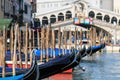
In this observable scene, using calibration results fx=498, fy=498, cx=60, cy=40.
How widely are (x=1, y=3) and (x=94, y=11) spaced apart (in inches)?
1069

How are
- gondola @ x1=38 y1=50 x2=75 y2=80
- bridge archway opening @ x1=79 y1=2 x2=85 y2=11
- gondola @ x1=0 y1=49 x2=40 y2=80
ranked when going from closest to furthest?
gondola @ x1=0 y1=49 x2=40 y2=80, gondola @ x1=38 y1=50 x2=75 y2=80, bridge archway opening @ x1=79 y1=2 x2=85 y2=11

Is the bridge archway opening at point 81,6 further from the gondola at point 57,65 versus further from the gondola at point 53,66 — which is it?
the gondola at point 53,66

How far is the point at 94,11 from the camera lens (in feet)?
152

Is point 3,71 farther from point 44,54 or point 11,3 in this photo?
point 11,3

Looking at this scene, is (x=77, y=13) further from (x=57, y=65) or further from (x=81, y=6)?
(x=57, y=65)

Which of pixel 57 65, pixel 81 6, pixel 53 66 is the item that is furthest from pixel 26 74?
pixel 81 6

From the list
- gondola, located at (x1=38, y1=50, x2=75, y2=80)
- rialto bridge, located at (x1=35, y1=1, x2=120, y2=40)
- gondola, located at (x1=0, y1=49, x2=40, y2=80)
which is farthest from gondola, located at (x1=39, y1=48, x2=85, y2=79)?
rialto bridge, located at (x1=35, y1=1, x2=120, y2=40)

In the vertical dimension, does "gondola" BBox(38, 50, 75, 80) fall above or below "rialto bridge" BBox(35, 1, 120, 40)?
below

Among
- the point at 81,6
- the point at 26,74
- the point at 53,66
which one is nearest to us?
the point at 26,74

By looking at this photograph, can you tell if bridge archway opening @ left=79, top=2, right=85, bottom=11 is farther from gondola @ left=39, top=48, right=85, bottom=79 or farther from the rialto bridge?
gondola @ left=39, top=48, right=85, bottom=79

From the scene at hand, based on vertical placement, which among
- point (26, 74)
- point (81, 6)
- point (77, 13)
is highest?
point (81, 6)

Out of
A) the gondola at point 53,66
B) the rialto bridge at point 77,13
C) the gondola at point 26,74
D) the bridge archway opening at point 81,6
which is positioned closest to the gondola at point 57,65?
the gondola at point 53,66

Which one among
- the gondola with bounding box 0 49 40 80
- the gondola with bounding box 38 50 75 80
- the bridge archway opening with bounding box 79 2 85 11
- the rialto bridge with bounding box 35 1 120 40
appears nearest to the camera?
the gondola with bounding box 0 49 40 80

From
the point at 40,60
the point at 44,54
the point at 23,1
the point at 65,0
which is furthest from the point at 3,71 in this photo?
the point at 65,0
